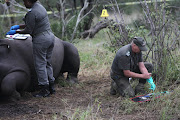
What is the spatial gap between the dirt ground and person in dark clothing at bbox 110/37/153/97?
24cm

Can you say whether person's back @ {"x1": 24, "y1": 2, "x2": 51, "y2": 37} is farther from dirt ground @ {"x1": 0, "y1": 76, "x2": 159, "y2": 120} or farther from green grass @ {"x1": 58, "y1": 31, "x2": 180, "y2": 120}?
green grass @ {"x1": 58, "y1": 31, "x2": 180, "y2": 120}

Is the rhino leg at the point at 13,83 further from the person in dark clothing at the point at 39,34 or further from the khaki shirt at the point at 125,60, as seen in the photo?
the khaki shirt at the point at 125,60

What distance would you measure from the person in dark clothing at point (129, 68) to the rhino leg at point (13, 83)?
Result: 163cm

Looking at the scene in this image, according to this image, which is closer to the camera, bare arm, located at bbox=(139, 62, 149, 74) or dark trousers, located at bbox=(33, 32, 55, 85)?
dark trousers, located at bbox=(33, 32, 55, 85)

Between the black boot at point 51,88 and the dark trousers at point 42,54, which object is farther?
the black boot at point 51,88

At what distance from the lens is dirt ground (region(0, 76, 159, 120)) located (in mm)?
3655

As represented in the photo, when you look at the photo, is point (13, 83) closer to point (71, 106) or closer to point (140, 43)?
point (71, 106)

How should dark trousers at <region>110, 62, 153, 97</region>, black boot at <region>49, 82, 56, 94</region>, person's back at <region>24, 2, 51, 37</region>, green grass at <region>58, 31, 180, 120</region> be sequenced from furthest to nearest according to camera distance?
black boot at <region>49, 82, 56, 94</region> < dark trousers at <region>110, 62, 153, 97</region> < person's back at <region>24, 2, 51, 37</region> < green grass at <region>58, 31, 180, 120</region>

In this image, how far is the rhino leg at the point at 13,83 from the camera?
428cm

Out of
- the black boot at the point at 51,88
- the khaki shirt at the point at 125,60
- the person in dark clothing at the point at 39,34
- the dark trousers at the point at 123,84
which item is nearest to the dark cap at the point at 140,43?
the khaki shirt at the point at 125,60

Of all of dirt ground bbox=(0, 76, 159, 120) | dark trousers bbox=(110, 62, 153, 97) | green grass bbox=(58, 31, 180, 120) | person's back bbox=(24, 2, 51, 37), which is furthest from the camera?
dark trousers bbox=(110, 62, 153, 97)

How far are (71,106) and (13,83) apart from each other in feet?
3.45

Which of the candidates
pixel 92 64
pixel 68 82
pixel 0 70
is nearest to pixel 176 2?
pixel 92 64

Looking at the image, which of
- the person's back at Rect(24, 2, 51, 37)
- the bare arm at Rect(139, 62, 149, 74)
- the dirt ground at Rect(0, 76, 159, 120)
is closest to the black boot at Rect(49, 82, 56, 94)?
the dirt ground at Rect(0, 76, 159, 120)
